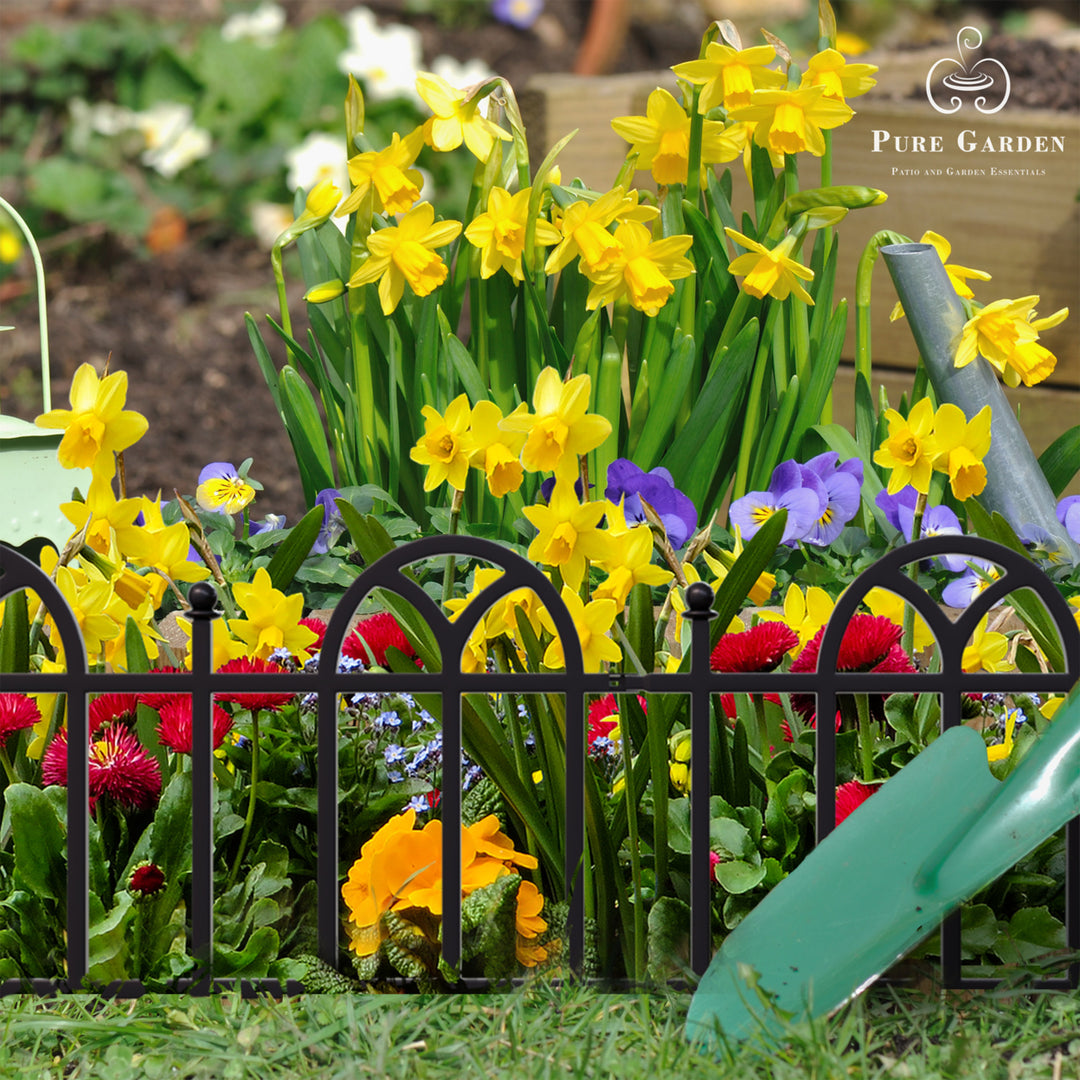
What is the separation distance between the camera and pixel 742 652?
1.35 metres

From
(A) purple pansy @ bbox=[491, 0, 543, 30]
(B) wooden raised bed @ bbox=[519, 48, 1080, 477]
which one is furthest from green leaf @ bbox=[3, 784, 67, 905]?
(A) purple pansy @ bbox=[491, 0, 543, 30]

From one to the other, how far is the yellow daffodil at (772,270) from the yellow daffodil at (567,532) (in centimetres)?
54

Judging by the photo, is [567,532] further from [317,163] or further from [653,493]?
[317,163]

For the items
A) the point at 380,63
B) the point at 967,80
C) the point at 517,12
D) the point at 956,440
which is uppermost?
the point at 517,12

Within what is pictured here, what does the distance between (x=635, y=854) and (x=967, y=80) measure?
248 cm

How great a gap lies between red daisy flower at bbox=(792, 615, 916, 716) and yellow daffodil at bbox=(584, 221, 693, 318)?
0.50 meters

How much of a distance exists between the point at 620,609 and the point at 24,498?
0.93m

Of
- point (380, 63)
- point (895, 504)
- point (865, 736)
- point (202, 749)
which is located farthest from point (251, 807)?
point (380, 63)

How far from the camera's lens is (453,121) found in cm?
173

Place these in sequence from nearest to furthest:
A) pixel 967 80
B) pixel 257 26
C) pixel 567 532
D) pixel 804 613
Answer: pixel 567 532, pixel 804 613, pixel 967 80, pixel 257 26

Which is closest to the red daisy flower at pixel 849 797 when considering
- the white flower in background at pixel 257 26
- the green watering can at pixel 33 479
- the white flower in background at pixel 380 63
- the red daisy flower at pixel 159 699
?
the red daisy flower at pixel 159 699

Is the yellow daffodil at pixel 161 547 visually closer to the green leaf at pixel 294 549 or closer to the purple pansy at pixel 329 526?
the green leaf at pixel 294 549

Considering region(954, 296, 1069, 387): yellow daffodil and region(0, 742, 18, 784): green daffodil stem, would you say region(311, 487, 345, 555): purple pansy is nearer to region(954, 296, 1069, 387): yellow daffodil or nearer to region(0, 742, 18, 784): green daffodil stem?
region(0, 742, 18, 784): green daffodil stem

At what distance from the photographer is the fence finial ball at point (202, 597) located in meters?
1.25
